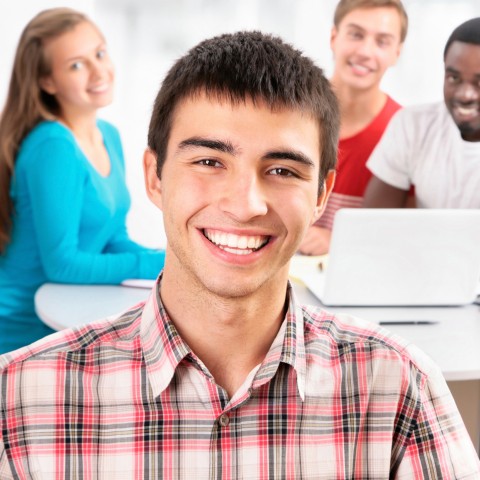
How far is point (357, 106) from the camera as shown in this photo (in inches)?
115

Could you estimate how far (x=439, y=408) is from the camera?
1030mm

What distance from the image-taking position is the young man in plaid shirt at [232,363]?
0.97m

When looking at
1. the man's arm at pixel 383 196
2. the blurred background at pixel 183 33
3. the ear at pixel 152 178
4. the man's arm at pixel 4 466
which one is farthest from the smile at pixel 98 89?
the man's arm at pixel 4 466

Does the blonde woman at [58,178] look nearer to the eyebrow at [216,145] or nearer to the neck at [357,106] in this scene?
the neck at [357,106]

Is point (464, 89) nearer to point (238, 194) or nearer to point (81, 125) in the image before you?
point (81, 125)

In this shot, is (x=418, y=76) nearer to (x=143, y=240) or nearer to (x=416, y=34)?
(x=416, y=34)

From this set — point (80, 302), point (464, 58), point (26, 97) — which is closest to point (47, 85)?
point (26, 97)

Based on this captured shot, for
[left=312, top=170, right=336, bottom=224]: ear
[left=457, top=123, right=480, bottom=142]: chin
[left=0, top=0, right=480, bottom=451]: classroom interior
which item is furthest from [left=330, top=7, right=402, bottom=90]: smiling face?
[left=312, top=170, right=336, bottom=224]: ear

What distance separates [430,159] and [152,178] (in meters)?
1.70

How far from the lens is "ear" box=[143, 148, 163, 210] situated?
1152 mm

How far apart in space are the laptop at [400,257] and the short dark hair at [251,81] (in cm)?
80

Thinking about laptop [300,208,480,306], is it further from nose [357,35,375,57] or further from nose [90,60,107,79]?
nose [357,35,375,57]

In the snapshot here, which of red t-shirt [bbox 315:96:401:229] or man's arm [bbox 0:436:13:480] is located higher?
red t-shirt [bbox 315:96:401:229]

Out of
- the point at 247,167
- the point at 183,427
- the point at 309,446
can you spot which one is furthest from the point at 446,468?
the point at 247,167
